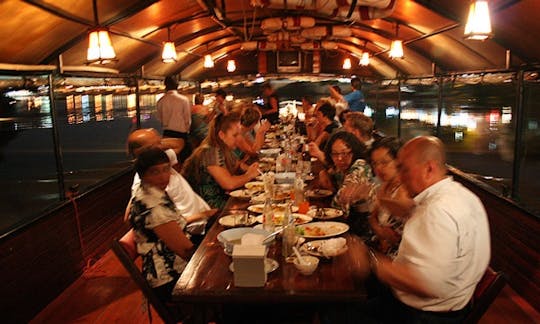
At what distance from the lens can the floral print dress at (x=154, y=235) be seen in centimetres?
280

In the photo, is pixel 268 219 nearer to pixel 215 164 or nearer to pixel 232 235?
pixel 232 235

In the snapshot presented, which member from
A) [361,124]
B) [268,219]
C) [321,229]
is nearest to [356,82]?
[361,124]

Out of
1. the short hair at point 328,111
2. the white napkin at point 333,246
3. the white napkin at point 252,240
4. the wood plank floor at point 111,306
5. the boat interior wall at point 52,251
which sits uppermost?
the short hair at point 328,111

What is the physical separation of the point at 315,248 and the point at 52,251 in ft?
9.28

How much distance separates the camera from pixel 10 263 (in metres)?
3.77

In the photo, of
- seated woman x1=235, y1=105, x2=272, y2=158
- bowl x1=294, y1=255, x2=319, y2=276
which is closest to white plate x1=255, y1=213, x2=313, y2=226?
bowl x1=294, y1=255, x2=319, y2=276

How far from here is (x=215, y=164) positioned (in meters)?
4.33

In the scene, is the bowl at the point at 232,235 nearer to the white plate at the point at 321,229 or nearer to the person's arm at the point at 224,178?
the white plate at the point at 321,229

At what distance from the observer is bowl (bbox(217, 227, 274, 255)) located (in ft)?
8.97

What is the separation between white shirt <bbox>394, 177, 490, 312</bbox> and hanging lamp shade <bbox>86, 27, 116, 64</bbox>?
11.2 feet

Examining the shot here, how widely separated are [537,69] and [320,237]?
2735mm

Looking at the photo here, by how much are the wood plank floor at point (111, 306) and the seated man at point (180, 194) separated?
0.75 meters

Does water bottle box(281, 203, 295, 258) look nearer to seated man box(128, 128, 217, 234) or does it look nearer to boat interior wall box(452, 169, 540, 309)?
seated man box(128, 128, 217, 234)

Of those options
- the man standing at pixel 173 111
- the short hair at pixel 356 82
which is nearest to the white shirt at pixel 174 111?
the man standing at pixel 173 111
